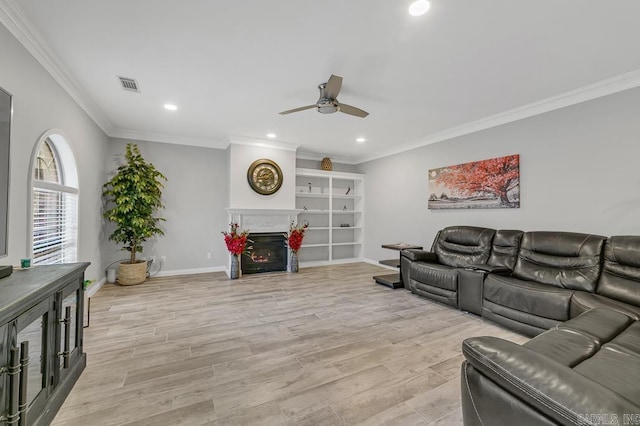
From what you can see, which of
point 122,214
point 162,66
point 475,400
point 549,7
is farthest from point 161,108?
point 475,400

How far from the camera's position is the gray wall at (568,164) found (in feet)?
9.51

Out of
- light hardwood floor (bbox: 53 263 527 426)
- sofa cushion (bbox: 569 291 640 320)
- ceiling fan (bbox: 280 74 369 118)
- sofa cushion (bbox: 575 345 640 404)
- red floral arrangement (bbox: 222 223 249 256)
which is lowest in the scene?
light hardwood floor (bbox: 53 263 527 426)

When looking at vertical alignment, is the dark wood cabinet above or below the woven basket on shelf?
below

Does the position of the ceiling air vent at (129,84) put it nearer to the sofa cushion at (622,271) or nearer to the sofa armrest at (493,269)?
the sofa armrest at (493,269)

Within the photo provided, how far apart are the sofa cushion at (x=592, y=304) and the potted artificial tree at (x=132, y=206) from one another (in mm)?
5516

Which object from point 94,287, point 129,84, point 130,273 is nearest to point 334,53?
point 129,84

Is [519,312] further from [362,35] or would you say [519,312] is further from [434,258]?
[362,35]

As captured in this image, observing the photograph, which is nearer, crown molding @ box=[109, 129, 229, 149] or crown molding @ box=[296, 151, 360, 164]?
crown molding @ box=[109, 129, 229, 149]

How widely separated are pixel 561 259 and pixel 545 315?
80 centimetres

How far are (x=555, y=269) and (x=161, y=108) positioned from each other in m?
5.34

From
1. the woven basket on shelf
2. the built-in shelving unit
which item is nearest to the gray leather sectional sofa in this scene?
the built-in shelving unit

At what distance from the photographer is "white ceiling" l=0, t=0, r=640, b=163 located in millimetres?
1963

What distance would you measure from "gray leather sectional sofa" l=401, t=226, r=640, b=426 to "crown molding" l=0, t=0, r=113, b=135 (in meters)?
3.59

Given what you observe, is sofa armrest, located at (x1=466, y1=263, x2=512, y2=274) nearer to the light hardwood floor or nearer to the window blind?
the light hardwood floor
